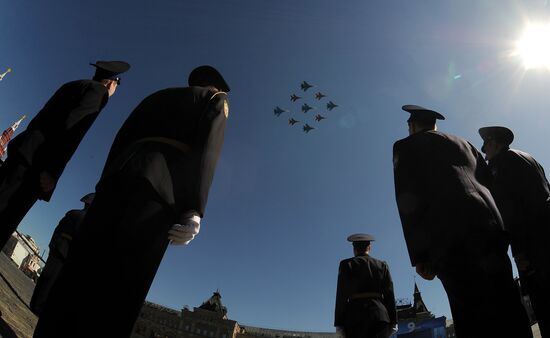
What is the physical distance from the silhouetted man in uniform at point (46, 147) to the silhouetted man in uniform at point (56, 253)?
1.95 meters

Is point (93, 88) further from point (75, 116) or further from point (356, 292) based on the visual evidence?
point (356, 292)

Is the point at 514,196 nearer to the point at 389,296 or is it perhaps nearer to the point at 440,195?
the point at 440,195

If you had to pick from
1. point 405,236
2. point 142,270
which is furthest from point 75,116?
point 405,236

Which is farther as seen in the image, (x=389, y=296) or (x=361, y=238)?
(x=361, y=238)

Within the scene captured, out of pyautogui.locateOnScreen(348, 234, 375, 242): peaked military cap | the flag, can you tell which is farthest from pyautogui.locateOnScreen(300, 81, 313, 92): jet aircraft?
the flag

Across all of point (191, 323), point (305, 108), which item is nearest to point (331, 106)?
point (305, 108)

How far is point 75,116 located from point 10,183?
3.33 feet

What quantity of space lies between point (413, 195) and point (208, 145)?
223 centimetres

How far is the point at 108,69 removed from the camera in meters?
4.44

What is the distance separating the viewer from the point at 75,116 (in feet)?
12.7

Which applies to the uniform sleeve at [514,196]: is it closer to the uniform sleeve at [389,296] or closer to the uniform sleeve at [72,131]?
the uniform sleeve at [389,296]

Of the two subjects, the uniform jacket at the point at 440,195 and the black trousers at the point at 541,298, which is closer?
the uniform jacket at the point at 440,195

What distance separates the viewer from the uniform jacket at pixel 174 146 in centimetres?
204

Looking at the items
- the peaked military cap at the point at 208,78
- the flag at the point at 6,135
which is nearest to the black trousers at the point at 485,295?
the peaked military cap at the point at 208,78
